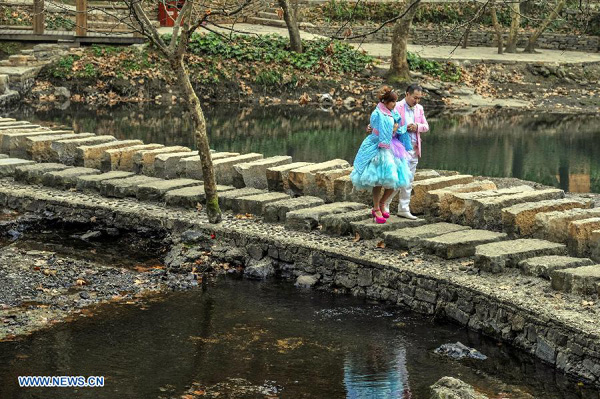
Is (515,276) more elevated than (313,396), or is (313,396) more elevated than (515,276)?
(515,276)

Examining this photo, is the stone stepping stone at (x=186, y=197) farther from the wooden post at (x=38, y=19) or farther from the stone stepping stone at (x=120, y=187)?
the wooden post at (x=38, y=19)

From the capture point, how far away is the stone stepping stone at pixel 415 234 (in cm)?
1230

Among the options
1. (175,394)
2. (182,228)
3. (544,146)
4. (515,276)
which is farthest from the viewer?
(544,146)

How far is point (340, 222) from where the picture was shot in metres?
13.1

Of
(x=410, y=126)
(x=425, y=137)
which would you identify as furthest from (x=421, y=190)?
(x=425, y=137)

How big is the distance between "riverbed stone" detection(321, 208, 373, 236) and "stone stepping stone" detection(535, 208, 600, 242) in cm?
217

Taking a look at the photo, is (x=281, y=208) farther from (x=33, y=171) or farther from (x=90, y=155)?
(x=33, y=171)

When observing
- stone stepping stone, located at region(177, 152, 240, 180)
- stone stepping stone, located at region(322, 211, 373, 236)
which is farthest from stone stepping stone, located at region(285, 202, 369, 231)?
stone stepping stone, located at region(177, 152, 240, 180)

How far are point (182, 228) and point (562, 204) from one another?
497cm

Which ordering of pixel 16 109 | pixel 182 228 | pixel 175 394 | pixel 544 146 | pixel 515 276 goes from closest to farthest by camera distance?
pixel 175 394
pixel 515 276
pixel 182 228
pixel 544 146
pixel 16 109

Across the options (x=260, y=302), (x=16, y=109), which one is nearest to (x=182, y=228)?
(x=260, y=302)

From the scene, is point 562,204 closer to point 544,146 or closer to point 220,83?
point 544,146

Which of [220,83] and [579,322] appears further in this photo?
[220,83]

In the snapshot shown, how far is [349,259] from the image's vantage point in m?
12.3
